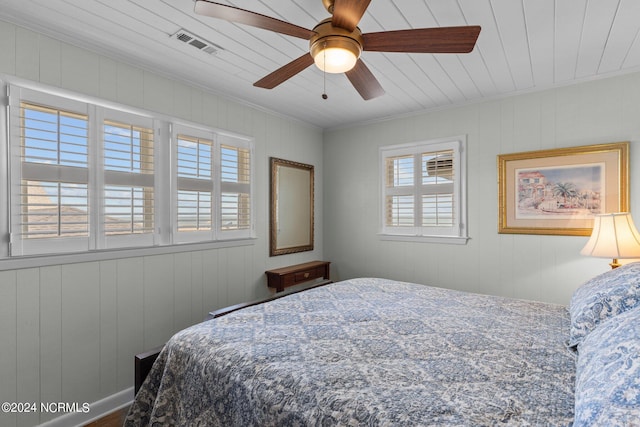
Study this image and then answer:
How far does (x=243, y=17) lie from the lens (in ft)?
4.73

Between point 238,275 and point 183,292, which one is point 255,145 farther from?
point 183,292

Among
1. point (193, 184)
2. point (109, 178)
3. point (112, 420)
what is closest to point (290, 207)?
point (193, 184)

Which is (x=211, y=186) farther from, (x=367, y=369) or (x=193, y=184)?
(x=367, y=369)

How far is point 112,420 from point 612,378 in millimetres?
2821

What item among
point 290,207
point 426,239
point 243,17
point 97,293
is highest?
point 243,17

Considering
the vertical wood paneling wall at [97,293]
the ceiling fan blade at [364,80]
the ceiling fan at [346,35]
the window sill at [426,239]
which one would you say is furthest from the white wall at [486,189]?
the ceiling fan at [346,35]

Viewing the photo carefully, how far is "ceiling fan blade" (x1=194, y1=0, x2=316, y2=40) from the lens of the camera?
1.37m

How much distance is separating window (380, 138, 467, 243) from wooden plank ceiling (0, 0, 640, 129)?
1.94 feet

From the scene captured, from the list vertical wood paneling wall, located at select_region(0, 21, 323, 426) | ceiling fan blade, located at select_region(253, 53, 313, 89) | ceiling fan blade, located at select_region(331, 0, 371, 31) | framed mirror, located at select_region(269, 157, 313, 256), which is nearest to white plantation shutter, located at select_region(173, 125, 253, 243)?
vertical wood paneling wall, located at select_region(0, 21, 323, 426)

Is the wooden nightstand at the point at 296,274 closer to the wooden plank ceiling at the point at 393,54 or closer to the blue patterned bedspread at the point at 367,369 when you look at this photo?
the blue patterned bedspread at the point at 367,369

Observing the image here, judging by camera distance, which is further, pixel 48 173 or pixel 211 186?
pixel 211 186

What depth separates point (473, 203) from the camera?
3.33 m

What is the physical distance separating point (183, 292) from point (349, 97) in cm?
239

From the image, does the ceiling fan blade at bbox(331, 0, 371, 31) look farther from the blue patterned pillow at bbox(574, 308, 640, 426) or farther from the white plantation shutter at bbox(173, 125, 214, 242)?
the white plantation shutter at bbox(173, 125, 214, 242)
